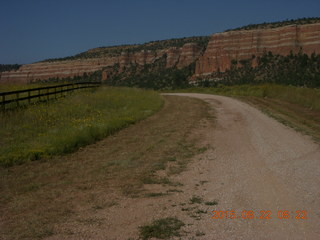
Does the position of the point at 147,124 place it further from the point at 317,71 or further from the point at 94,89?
the point at 317,71

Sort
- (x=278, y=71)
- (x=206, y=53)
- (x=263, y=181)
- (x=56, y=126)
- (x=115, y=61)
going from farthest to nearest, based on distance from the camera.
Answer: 1. (x=115, y=61)
2. (x=206, y=53)
3. (x=278, y=71)
4. (x=56, y=126)
5. (x=263, y=181)

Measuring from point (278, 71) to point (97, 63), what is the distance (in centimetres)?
8231

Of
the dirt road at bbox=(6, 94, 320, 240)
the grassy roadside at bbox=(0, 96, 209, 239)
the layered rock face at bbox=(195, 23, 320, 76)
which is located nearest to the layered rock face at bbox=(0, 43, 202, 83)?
the layered rock face at bbox=(195, 23, 320, 76)

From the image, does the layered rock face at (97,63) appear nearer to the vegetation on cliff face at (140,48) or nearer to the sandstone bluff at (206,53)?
the sandstone bluff at (206,53)

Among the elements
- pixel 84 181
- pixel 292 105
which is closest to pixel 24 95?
pixel 292 105

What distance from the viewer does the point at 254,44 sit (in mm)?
109500

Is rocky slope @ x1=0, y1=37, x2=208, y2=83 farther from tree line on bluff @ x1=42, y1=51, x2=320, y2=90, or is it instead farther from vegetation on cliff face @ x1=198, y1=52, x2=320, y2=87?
vegetation on cliff face @ x1=198, y1=52, x2=320, y2=87

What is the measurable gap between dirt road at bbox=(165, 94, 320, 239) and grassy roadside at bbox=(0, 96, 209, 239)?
3.26 feet

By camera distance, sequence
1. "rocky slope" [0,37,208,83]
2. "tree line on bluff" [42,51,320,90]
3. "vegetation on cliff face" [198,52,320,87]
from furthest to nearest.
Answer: "rocky slope" [0,37,208,83] → "tree line on bluff" [42,51,320,90] → "vegetation on cliff face" [198,52,320,87]

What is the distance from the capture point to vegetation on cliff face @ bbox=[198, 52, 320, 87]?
A: 64500 mm

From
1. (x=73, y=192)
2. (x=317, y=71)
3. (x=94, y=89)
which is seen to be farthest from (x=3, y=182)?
(x=317, y=71)
